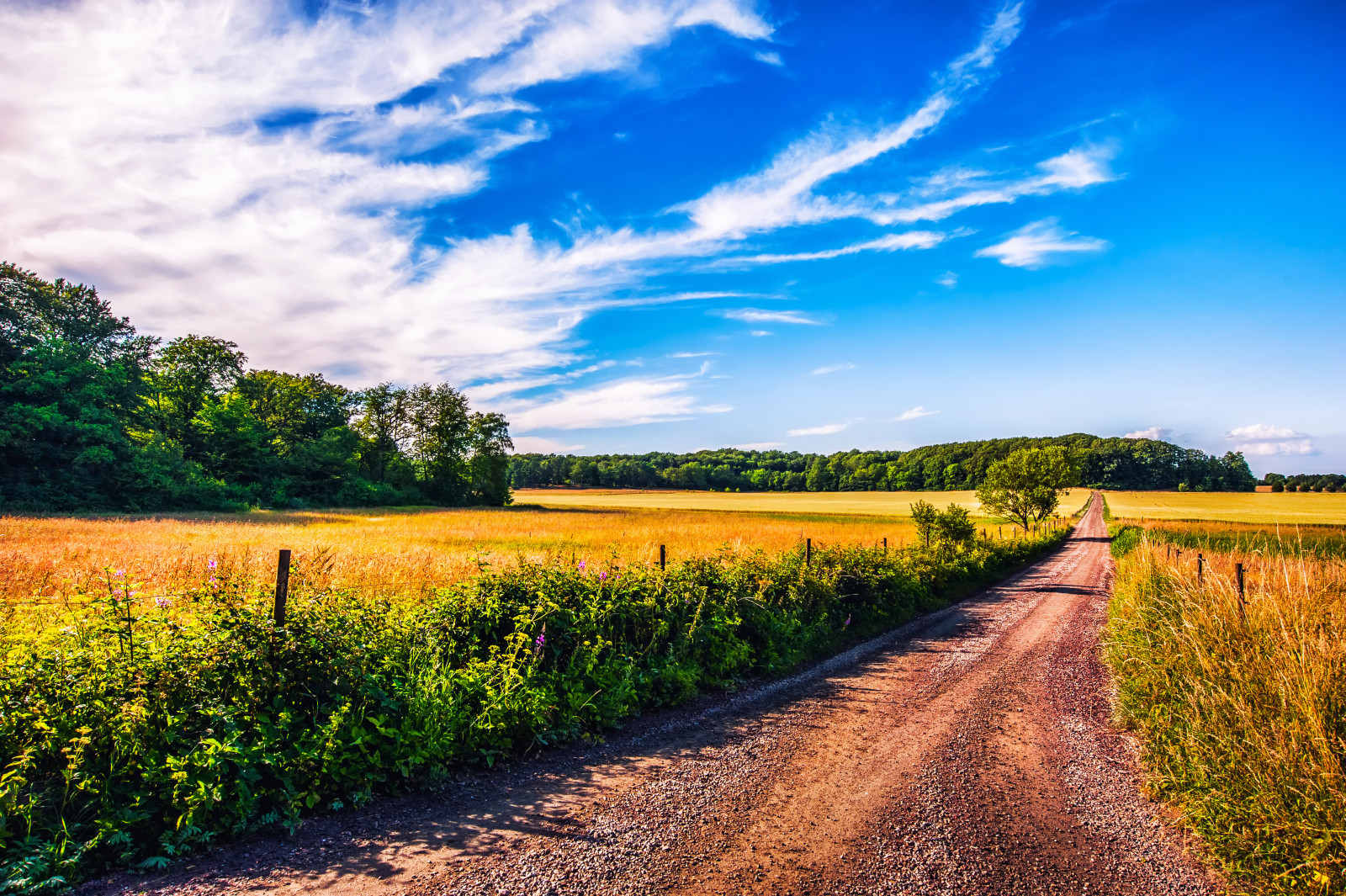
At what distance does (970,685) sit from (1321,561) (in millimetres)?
5858

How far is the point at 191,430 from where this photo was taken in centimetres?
4662

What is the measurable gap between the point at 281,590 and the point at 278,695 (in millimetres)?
928

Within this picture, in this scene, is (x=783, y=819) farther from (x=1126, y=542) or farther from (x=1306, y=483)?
(x=1306, y=483)

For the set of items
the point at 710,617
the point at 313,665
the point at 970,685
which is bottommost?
the point at 970,685

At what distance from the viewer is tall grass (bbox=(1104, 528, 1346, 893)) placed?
374 centimetres

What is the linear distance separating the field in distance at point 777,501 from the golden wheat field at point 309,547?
29.2m

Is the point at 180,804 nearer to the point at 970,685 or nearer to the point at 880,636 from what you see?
the point at 970,685

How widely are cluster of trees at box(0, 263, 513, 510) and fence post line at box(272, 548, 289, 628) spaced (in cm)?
3863

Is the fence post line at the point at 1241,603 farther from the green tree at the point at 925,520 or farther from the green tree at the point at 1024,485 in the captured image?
the green tree at the point at 1024,485

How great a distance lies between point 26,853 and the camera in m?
3.41

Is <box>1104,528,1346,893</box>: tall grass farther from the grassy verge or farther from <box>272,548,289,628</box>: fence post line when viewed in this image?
<box>272,548,289,628</box>: fence post line

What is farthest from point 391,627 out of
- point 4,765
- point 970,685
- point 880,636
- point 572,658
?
point 880,636

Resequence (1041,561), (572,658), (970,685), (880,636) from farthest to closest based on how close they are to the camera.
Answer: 1. (1041,561)
2. (880,636)
3. (970,685)
4. (572,658)

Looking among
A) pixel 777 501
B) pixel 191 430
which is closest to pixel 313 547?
pixel 191 430
